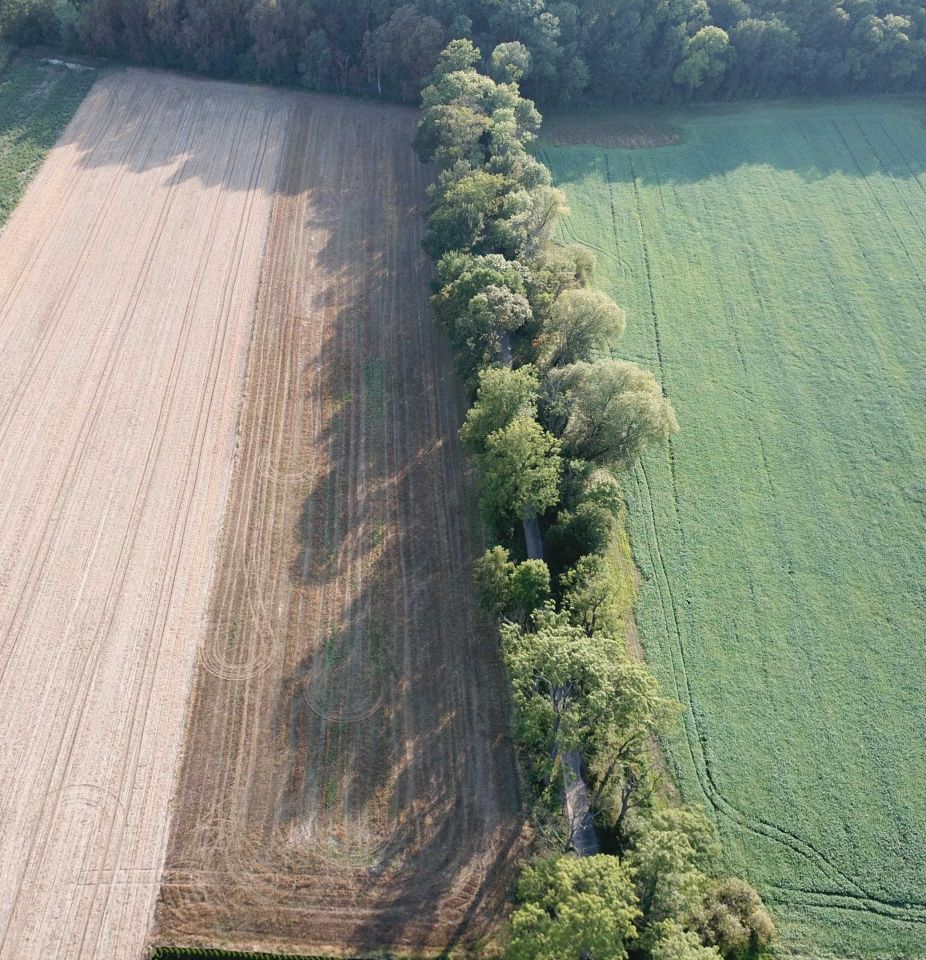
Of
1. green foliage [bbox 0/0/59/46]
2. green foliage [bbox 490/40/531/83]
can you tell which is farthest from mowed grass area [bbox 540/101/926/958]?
green foliage [bbox 0/0/59/46]

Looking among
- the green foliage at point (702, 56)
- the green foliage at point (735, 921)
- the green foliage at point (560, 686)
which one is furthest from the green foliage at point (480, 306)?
the green foliage at point (702, 56)

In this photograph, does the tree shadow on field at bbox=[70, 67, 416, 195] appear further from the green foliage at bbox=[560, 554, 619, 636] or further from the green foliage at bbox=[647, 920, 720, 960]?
the green foliage at bbox=[647, 920, 720, 960]

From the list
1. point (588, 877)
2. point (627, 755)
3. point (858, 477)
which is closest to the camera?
point (588, 877)

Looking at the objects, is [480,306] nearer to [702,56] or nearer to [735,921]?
[735,921]

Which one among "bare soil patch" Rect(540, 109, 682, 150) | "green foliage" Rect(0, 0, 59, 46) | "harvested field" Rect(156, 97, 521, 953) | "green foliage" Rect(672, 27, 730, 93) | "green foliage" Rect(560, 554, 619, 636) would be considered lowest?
"harvested field" Rect(156, 97, 521, 953)

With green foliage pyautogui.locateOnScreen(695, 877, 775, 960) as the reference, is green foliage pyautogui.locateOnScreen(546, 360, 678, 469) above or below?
above

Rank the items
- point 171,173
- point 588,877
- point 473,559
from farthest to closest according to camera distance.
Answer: point 171,173
point 473,559
point 588,877

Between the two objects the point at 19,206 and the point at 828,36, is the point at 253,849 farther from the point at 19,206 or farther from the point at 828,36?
the point at 828,36

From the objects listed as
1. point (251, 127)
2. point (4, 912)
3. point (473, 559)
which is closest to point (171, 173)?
point (251, 127)
